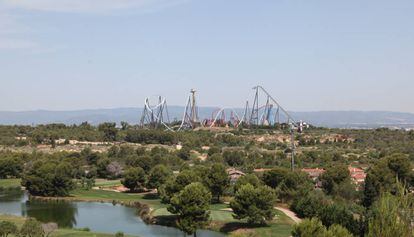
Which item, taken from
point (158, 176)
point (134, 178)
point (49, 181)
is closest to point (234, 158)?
point (134, 178)

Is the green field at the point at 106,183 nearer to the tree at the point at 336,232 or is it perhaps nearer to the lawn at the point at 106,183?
the lawn at the point at 106,183

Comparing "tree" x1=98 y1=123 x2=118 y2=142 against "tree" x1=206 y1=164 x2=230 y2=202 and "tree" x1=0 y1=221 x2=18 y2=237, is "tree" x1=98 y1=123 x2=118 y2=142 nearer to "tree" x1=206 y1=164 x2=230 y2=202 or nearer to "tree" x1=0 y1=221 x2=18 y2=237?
"tree" x1=206 y1=164 x2=230 y2=202

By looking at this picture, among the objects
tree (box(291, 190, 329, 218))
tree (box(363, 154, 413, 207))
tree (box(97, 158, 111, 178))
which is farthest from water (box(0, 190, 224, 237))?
tree (box(363, 154, 413, 207))

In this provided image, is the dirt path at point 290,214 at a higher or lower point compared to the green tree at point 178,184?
lower

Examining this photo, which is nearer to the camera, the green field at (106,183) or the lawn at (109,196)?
the lawn at (109,196)

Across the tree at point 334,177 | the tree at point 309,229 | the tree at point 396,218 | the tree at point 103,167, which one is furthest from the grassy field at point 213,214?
the tree at point 396,218

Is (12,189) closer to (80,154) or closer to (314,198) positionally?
(80,154)

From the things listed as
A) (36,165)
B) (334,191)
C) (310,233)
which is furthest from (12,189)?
(310,233)
